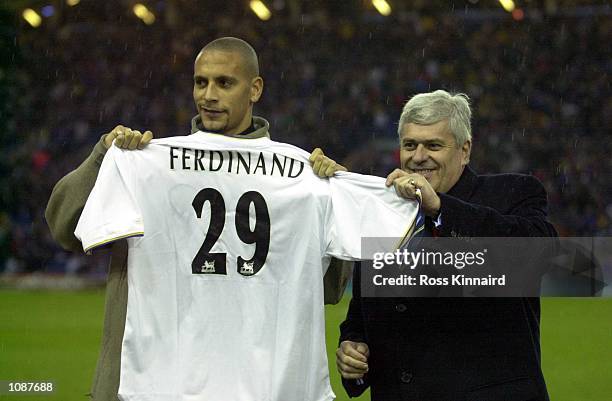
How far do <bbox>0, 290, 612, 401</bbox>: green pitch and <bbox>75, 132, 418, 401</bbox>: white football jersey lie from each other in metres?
3.09

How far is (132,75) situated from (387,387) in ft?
38.1

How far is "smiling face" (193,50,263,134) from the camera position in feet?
8.11

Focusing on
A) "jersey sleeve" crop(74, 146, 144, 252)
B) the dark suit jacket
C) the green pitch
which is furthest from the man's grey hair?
the green pitch

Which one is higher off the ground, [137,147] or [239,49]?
[239,49]

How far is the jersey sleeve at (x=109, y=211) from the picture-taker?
2.31 m

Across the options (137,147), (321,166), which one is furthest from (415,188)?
(137,147)

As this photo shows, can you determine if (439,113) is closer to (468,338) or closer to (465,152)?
(465,152)

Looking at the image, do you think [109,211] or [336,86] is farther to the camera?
[336,86]

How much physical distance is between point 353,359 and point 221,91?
714 mm

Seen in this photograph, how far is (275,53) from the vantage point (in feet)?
45.6

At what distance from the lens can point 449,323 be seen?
2.47 m

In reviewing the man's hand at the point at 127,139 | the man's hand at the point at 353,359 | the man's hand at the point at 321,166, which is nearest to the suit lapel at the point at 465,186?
the man's hand at the point at 321,166

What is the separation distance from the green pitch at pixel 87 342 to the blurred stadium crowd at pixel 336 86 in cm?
182

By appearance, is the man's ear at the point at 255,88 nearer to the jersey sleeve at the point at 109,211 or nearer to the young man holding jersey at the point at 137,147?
the young man holding jersey at the point at 137,147
